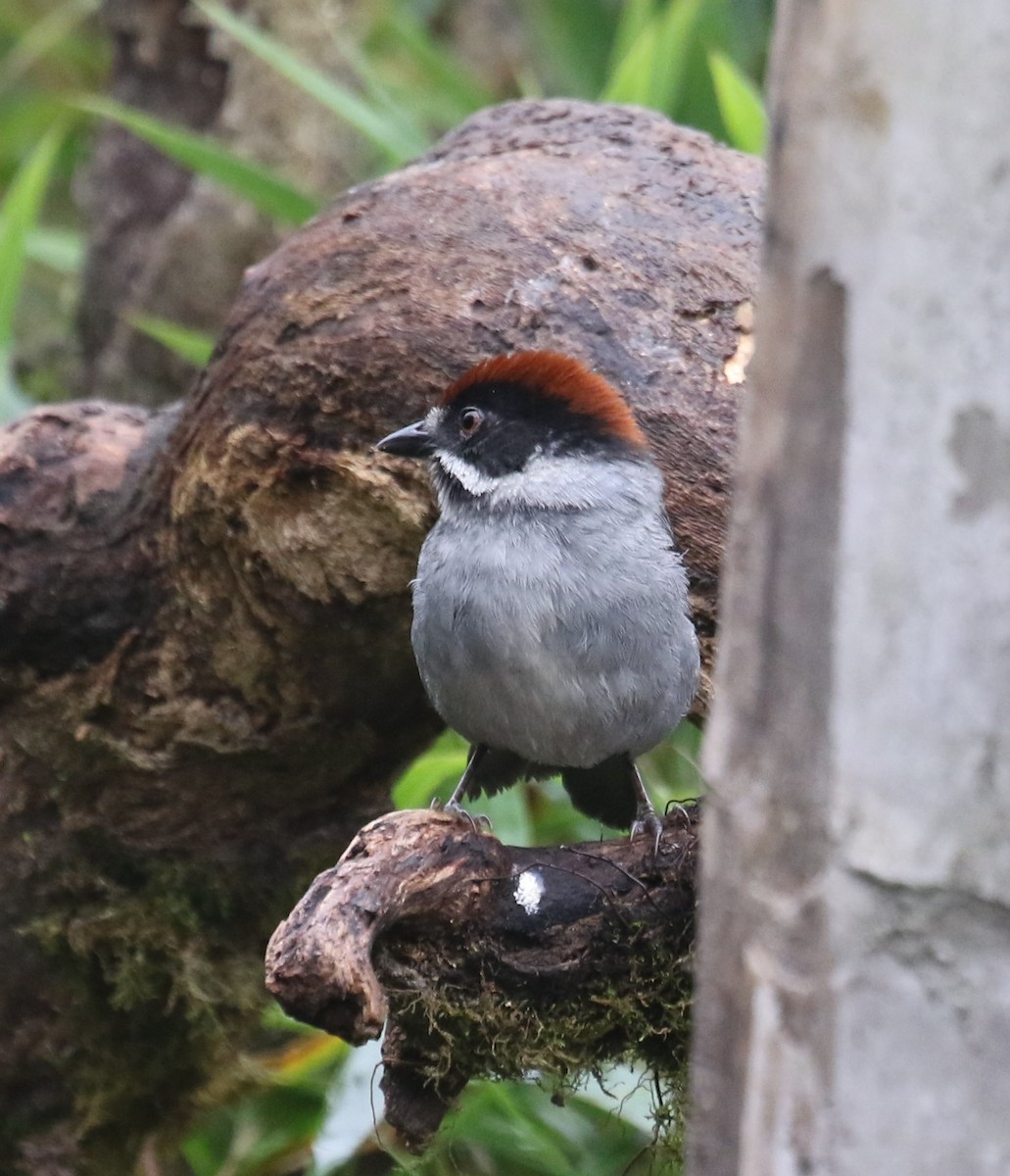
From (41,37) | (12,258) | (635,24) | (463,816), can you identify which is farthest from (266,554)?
(41,37)

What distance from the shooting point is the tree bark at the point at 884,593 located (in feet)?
4.90

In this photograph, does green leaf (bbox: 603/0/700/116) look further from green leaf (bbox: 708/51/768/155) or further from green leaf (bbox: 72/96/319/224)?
green leaf (bbox: 72/96/319/224)

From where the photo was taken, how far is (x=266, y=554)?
136 inches

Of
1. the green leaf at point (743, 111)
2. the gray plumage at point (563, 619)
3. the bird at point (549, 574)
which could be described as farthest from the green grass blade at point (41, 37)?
the gray plumage at point (563, 619)

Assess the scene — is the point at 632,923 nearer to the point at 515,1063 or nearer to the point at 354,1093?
the point at 515,1063

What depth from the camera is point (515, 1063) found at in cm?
279

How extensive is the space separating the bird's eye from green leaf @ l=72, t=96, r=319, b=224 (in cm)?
238

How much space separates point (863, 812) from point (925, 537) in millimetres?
Answer: 280

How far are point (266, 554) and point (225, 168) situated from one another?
2284 millimetres

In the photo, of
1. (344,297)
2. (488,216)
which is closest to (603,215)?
(488,216)

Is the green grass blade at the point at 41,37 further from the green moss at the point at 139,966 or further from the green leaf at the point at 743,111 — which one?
the green moss at the point at 139,966

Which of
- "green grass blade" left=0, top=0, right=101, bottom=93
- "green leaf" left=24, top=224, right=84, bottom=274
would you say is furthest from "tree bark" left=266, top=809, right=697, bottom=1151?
"green grass blade" left=0, top=0, right=101, bottom=93

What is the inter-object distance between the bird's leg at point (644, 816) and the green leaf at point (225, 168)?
278cm

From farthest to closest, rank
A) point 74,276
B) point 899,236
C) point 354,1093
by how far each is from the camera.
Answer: point 74,276 < point 354,1093 < point 899,236
